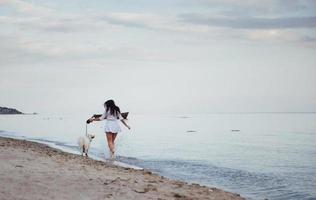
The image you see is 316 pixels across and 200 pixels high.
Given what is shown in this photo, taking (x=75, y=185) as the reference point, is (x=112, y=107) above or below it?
above

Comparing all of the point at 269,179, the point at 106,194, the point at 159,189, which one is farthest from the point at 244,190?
the point at 106,194

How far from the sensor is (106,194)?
771 centimetres

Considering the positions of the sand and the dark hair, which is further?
the dark hair

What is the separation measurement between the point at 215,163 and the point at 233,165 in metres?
0.91

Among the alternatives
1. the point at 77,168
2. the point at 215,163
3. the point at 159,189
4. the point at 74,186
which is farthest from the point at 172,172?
the point at 74,186

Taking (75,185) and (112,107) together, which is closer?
(75,185)

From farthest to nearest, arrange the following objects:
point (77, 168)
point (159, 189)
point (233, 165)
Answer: point (233, 165) < point (77, 168) < point (159, 189)

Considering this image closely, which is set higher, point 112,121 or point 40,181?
point 112,121

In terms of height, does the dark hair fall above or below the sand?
above

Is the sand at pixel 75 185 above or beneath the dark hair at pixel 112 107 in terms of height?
beneath

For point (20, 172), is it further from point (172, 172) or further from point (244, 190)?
point (172, 172)

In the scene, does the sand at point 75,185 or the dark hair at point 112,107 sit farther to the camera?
the dark hair at point 112,107

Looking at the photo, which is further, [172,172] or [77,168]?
[172,172]

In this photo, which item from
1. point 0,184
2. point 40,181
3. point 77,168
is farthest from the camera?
point 77,168
